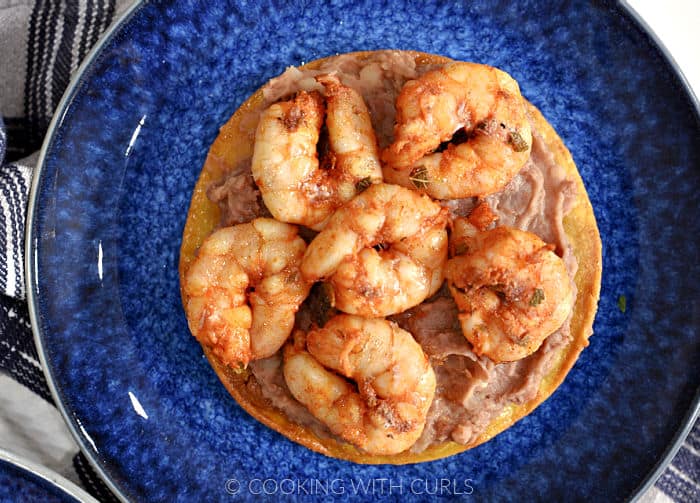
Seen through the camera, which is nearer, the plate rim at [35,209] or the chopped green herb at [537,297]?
the chopped green herb at [537,297]

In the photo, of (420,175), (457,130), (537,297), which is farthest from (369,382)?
(457,130)

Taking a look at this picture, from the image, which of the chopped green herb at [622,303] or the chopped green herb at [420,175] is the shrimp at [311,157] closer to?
the chopped green herb at [420,175]

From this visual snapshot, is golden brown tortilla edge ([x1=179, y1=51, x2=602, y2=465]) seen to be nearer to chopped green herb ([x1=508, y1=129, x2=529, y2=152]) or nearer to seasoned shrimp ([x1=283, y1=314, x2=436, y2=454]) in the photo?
seasoned shrimp ([x1=283, y1=314, x2=436, y2=454])

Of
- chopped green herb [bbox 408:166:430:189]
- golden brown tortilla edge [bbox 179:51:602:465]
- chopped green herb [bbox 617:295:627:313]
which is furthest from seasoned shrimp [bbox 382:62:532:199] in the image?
chopped green herb [bbox 617:295:627:313]

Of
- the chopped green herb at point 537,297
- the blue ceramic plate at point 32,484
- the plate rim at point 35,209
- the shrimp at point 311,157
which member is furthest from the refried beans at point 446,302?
the blue ceramic plate at point 32,484

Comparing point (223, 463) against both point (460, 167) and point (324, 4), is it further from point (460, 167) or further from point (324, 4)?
point (324, 4)

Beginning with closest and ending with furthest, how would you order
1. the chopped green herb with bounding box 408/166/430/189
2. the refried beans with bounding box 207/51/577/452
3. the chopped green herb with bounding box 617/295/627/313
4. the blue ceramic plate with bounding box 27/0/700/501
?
the chopped green herb with bounding box 408/166/430/189 → the refried beans with bounding box 207/51/577/452 → the blue ceramic plate with bounding box 27/0/700/501 → the chopped green herb with bounding box 617/295/627/313

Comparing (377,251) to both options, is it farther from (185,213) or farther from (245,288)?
(185,213)
